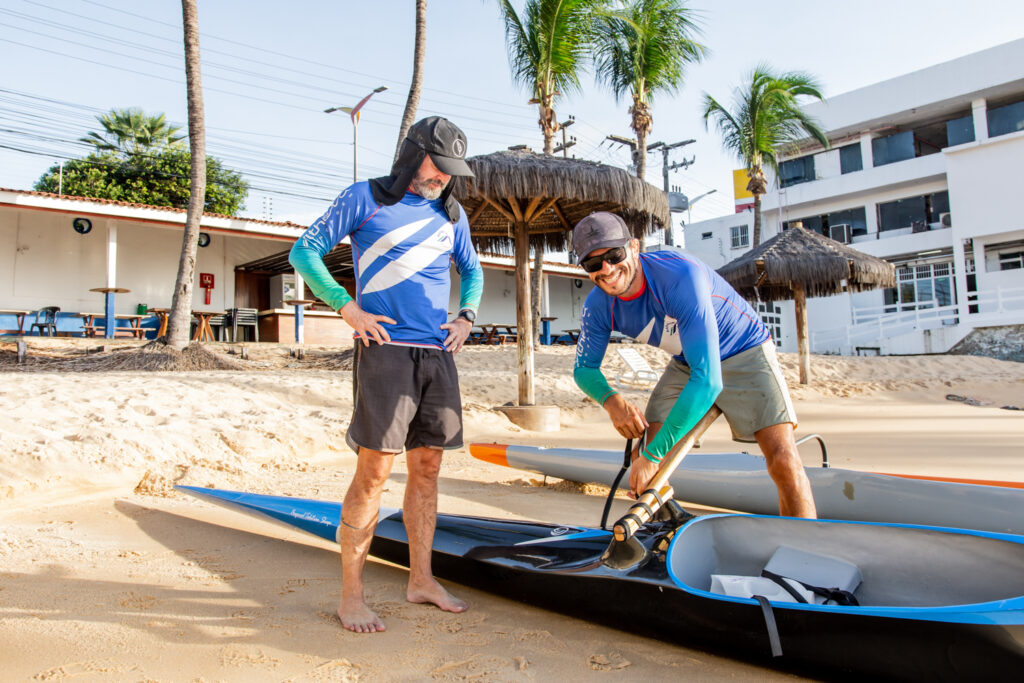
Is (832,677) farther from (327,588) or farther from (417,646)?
(327,588)

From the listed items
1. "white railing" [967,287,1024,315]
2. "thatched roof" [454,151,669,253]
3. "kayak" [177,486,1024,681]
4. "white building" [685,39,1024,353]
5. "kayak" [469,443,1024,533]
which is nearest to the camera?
"kayak" [177,486,1024,681]

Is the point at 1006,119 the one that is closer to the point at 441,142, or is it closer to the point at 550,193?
the point at 550,193

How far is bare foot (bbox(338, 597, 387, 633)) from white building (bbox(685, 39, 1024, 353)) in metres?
20.9

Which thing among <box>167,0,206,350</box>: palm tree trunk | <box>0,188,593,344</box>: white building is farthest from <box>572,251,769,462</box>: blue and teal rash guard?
<box>0,188,593,344</box>: white building

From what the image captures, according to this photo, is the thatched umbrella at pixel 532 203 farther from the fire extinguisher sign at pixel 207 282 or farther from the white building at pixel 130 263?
the fire extinguisher sign at pixel 207 282

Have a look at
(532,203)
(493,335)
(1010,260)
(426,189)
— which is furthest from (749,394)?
(1010,260)

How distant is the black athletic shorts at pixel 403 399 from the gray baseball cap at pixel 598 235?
2.07 feet

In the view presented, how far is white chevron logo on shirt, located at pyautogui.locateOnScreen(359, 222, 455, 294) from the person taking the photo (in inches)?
94.4

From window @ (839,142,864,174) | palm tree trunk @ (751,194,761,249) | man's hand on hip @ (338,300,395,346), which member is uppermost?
window @ (839,142,864,174)

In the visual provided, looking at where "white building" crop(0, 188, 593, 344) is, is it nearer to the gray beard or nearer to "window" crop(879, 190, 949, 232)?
the gray beard

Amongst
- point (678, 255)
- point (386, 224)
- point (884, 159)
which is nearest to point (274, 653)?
point (386, 224)

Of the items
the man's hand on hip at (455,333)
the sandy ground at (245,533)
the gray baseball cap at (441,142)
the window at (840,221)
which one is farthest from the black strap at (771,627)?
the window at (840,221)

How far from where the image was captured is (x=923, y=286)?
2356 centimetres

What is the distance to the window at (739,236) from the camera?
2984 cm
